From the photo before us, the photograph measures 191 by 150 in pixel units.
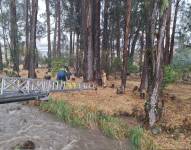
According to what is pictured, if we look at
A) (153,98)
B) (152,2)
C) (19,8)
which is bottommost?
(153,98)

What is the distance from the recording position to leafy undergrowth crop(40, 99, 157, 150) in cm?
1470

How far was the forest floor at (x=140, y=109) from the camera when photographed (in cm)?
1544

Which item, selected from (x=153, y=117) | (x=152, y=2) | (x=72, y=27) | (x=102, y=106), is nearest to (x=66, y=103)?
(x=102, y=106)

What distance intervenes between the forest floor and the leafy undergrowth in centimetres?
61

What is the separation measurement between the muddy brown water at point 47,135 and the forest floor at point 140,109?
1.79m

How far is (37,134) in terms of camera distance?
15656mm

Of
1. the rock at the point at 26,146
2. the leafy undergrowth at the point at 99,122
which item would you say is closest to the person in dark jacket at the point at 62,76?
the leafy undergrowth at the point at 99,122

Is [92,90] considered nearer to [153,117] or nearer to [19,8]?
[153,117]

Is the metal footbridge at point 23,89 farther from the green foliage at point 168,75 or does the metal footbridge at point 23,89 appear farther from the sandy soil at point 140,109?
the green foliage at point 168,75

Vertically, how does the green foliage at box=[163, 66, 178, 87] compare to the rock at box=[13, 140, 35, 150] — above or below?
above

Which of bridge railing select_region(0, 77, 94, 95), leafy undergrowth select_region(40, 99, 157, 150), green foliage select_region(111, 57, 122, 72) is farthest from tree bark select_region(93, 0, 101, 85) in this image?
green foliage select_region(111, 57, 122, 72)

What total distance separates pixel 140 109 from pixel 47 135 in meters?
5.87

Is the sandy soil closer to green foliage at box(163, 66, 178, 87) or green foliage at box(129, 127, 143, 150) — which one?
green foliage at box(129, 127, 143, 150)

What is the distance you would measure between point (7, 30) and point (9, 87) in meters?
43.5
